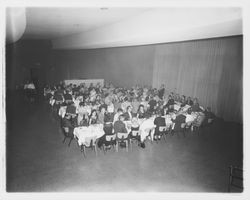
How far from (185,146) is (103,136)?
2.70m

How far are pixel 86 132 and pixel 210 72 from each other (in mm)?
6596

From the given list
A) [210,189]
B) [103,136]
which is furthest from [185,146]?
[103,136]

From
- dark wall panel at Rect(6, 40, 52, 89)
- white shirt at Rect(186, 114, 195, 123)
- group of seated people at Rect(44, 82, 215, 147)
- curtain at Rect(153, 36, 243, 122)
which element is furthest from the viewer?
dark wall panel at Rect(6, 40, 52, 89)

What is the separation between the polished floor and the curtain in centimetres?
196

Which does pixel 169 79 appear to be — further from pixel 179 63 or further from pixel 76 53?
pixel 76 53

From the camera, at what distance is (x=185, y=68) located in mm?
11266

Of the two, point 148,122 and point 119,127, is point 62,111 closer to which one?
point 119,127

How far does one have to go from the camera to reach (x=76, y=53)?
59.6 feet

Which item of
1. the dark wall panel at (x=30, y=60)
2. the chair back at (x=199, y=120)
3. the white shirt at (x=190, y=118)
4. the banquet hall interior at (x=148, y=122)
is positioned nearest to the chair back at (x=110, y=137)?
the banquet hall interior at (x=148, y=122)

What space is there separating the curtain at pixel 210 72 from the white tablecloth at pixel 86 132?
233 inches

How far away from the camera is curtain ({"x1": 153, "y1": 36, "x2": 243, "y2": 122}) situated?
9.18 metres

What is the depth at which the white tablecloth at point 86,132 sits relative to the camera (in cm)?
612

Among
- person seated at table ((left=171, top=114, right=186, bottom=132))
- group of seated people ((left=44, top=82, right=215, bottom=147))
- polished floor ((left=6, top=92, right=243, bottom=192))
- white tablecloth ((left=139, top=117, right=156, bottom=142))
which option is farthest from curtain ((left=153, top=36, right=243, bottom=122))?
white tablecloth ((left=139, top=117, right=156, bottom=142))

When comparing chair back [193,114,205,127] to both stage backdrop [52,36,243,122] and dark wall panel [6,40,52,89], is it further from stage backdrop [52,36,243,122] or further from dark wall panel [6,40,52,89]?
dark wall panel [6,40,52,89]
